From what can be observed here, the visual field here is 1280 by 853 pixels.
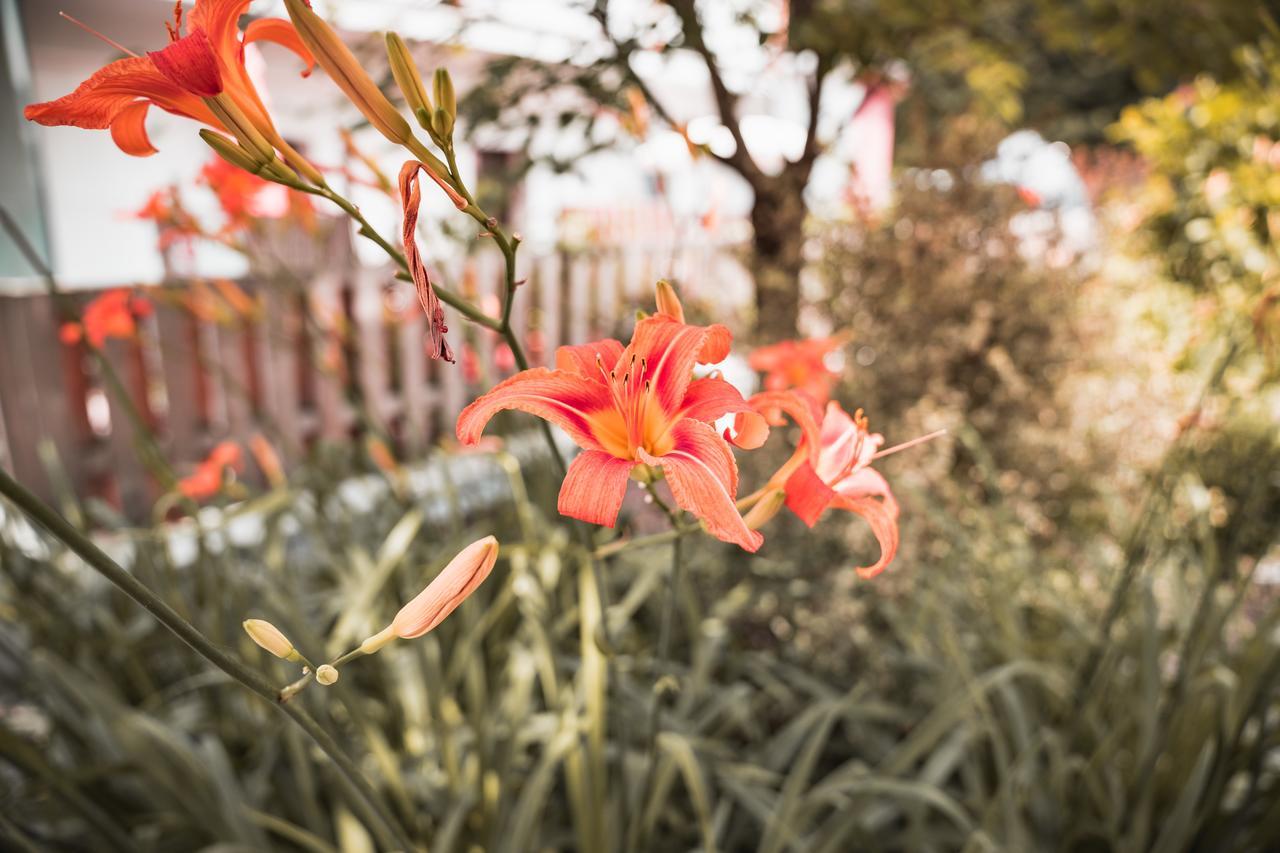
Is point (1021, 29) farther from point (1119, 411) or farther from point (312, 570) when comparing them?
point (312, 570)

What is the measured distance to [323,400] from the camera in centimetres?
369

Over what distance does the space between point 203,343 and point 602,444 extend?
3.27 m

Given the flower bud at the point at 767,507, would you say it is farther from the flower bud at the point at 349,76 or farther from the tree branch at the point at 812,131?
the tree branch at the point at 812,131

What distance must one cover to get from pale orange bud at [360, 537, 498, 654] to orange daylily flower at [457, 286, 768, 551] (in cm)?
6

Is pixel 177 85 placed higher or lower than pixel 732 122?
lower

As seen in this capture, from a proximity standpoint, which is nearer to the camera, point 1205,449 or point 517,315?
point 1205,449

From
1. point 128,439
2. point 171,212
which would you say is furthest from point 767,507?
point 128,439

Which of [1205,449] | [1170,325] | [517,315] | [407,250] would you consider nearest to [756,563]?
[1205,449]

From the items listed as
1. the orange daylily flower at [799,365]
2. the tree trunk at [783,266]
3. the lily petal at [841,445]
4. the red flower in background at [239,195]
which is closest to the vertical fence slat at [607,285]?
the tree trunk at [783,266]

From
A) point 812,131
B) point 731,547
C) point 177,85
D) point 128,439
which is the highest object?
point 812,131

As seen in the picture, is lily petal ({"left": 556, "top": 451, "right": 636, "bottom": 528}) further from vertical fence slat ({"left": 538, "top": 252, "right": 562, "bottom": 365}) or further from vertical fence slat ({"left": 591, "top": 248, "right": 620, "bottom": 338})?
vertical fence slat ({"left": 591, "top": 248, "right": 620, "bottom": 338})

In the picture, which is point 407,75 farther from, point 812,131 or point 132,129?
point 812,131

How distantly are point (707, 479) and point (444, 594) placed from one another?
182mm

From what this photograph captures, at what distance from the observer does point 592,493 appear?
21.8 inches
